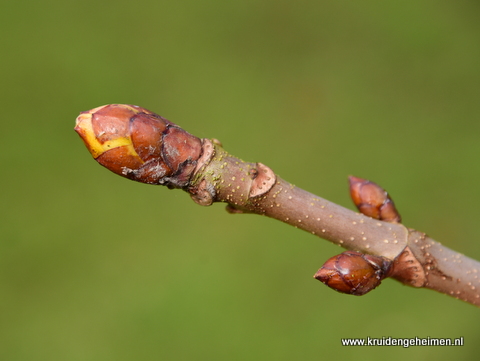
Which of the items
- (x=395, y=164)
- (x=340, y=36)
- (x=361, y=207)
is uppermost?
(x=340, y=36)

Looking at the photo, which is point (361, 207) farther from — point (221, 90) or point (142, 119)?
point (221, 90)

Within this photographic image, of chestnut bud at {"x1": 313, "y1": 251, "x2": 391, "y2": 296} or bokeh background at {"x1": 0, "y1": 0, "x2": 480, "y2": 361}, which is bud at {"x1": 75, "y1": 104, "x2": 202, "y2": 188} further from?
bokeh background at {"x1": 0, "y1": 0, "x2": 480, "y2": 361}

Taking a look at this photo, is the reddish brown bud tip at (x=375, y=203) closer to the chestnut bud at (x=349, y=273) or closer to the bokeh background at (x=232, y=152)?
the chestnut bud at (x=349, y=273)

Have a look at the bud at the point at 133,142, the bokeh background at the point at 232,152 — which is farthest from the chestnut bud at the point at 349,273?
the bokeh background at the point at 232,152

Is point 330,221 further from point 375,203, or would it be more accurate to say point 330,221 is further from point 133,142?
point 133,142

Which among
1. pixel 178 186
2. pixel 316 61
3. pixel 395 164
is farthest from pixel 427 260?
pixel 316 61

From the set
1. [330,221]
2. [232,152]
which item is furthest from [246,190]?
[232,152]
